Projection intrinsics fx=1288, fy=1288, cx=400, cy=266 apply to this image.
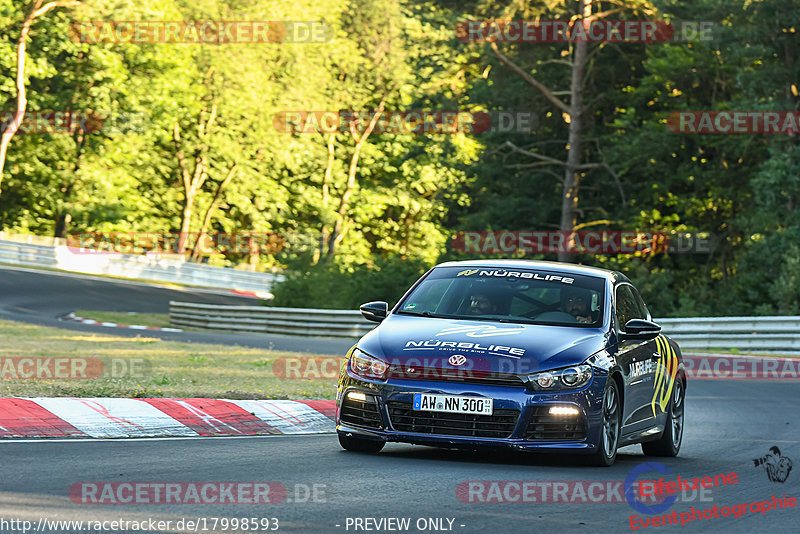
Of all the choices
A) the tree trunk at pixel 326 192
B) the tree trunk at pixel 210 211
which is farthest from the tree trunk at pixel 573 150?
the tree trunk at pixel 326 192

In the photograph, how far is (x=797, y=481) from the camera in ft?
30.2

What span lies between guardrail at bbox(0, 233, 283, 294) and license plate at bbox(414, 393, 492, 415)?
138 ft

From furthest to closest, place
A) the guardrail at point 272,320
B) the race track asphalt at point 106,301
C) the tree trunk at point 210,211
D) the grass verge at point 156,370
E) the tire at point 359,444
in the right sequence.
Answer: the tree trunk at point 210,211 < the guardrail at point 272,320 < the race track asphalt at point 106,301 < the grass verge at point 156,370 < the tire at point 359,444

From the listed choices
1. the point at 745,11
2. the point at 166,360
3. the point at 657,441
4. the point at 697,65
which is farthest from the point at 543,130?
the point at 657,441

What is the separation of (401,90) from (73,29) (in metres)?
21.8

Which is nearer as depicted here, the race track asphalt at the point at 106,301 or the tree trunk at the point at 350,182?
the race track asphalt at the point at 106,301

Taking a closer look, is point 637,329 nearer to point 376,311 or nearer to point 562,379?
point 562,379

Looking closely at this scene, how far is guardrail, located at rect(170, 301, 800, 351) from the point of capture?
26531 millimetres

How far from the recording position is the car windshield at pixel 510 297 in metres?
10.2

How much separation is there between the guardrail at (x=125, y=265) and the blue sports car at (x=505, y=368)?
40.5 meters

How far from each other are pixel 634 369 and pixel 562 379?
4.46 ft

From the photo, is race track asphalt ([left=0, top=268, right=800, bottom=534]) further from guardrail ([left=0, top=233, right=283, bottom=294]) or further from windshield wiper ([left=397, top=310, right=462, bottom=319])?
guardrail ([left=0, top=233, right=283, bottom=294])

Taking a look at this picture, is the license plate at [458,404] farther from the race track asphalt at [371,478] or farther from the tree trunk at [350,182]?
the tree trunk at [350,182]

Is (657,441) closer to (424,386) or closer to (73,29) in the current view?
(424,386)
